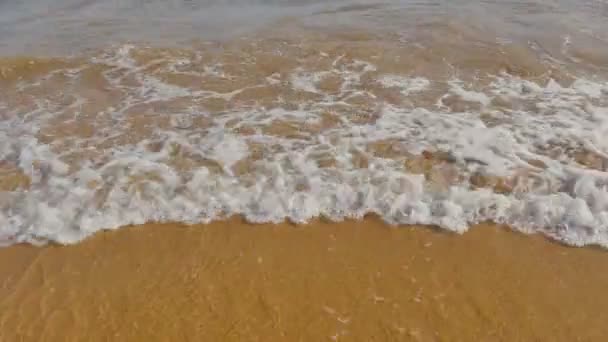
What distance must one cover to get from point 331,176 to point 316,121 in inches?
46.9

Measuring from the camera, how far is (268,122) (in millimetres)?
5781

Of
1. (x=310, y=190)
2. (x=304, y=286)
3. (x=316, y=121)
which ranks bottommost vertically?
(x=304, y=286)

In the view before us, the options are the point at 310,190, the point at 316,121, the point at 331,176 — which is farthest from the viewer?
the point at 316,121

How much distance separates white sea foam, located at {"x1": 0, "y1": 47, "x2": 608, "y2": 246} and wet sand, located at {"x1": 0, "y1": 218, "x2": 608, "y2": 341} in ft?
0.67

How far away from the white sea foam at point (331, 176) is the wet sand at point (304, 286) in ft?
0.67

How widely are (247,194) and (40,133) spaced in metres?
2.74

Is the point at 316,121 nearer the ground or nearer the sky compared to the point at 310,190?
nearer the sky

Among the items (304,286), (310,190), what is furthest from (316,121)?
(304,286)

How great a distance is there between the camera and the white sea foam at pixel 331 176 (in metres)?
4.25

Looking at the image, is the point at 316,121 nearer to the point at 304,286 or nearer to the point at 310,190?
the point at 310,190

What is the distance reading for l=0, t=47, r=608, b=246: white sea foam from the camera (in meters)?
4.25

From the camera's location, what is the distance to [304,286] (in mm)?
3621

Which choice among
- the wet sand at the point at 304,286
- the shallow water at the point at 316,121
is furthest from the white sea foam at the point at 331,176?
the wet sand at the point at 304,286

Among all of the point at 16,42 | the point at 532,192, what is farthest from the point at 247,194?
the point at 16,42
